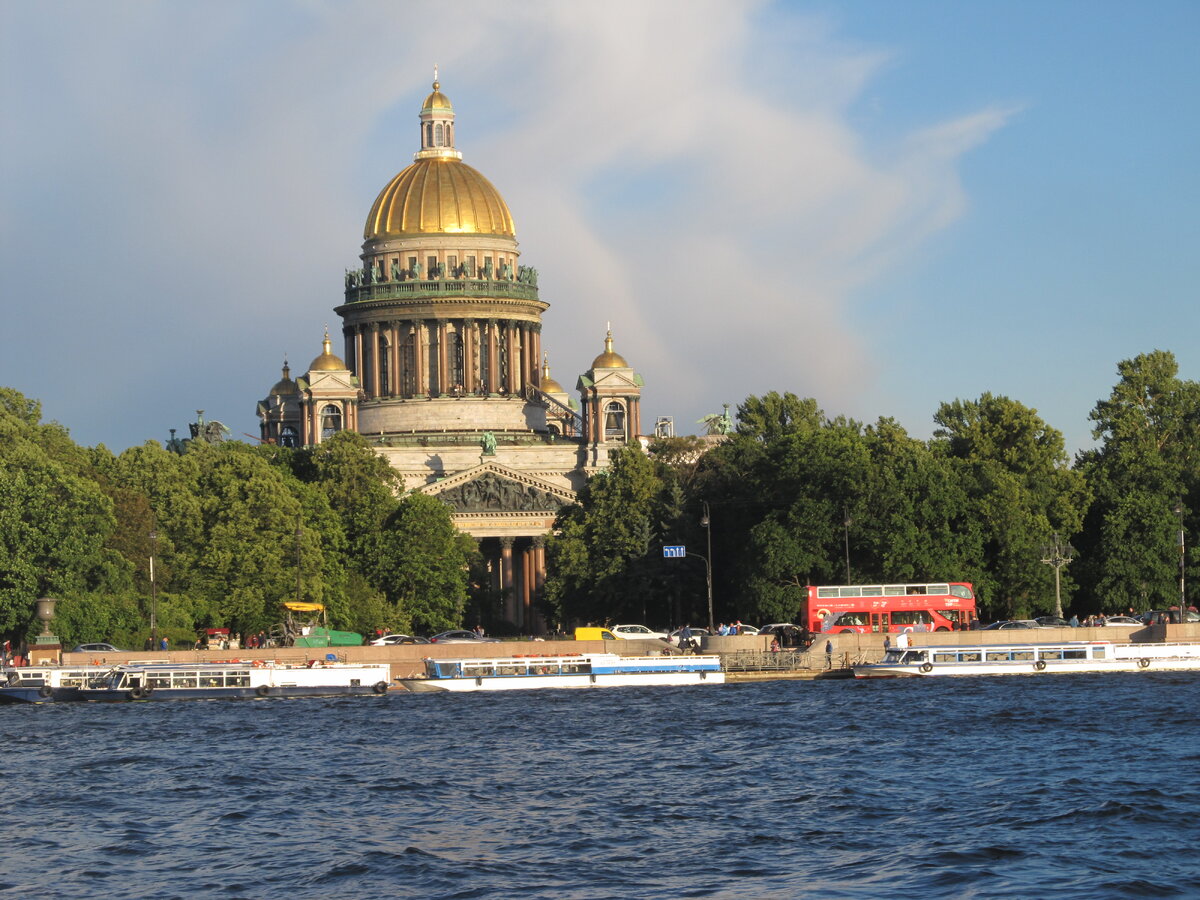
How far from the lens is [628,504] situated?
116m

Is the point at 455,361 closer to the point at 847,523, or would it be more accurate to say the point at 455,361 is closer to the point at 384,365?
the point at 384,365

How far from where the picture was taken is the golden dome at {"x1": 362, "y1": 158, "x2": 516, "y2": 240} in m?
151

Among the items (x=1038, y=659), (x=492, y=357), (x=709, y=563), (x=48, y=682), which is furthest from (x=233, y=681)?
(x=492, y=357)

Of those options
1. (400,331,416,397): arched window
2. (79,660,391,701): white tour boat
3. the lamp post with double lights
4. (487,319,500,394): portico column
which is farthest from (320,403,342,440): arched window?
(79,660,391,701): white tour boat

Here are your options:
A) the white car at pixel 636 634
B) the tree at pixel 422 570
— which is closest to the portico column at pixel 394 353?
the tree at pixel 422 570

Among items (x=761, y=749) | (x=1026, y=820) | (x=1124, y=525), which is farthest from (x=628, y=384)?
(x=1026, y=820)

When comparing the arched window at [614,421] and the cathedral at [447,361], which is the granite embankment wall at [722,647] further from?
the arched window at [614,421]

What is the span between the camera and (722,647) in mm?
94438

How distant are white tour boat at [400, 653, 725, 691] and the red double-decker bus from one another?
690cm

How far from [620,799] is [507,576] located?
8414 centimetres

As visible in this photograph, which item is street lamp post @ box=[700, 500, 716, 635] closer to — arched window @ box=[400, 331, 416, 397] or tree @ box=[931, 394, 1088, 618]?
tree @ box=[931, 394, 1088, 618]

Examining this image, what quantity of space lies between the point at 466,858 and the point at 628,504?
6922cm

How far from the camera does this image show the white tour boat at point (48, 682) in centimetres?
8544

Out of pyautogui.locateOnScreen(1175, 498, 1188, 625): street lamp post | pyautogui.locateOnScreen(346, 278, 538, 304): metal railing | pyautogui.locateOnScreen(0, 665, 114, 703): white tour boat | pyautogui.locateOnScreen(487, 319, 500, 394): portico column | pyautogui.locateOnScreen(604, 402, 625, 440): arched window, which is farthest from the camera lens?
pyautogui.locateOnScreen(487, 319, 500, 394): portico column
